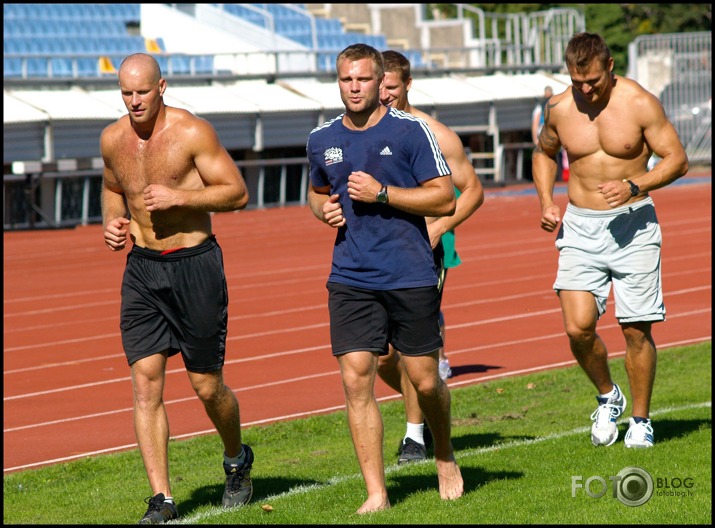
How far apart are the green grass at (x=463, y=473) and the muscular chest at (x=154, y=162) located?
1593 mm

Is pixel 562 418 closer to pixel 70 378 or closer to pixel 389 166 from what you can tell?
pixel 389 166

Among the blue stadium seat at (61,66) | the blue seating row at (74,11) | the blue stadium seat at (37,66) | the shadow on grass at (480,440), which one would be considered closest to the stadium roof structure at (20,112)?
the blue stadium seat at (37,66)

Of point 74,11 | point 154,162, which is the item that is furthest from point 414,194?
point 74,11

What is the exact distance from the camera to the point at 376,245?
6.04 m

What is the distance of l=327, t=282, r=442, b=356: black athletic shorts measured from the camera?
239 inches

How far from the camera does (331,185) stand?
6.14 meters

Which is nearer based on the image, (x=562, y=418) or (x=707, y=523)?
(x=707, y=523)

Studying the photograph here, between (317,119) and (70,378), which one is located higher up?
(317,119)

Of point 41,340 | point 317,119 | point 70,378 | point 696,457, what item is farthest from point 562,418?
point 317,119

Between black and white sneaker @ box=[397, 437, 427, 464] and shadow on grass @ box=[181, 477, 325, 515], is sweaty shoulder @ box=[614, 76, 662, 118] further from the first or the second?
shadow on grass @ box=[181, 477, 325, 515]

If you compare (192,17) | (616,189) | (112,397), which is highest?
(192,17)

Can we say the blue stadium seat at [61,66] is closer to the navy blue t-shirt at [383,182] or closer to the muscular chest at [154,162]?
the muscular chest at [154,162]

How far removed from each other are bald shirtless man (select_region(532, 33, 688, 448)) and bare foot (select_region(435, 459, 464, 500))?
1552 millimetres

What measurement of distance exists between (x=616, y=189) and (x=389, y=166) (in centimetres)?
178
